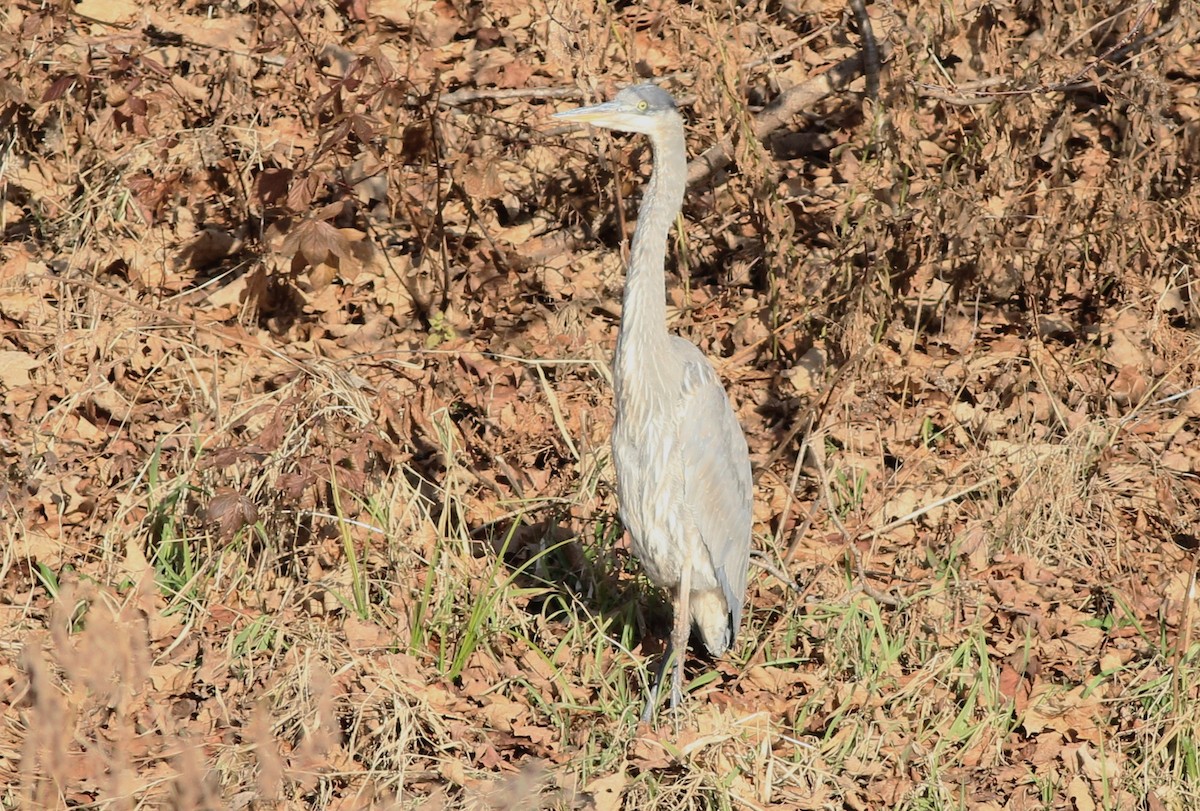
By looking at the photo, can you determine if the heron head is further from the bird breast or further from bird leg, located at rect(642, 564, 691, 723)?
bird leg, located at rect(642, 564, 691, 723)

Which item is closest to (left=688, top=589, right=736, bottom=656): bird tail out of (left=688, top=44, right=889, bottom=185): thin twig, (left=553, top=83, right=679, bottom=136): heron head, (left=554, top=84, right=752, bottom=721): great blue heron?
(left=554, top=84, right=752, bottom=721): great blue heron

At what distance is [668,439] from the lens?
443cm

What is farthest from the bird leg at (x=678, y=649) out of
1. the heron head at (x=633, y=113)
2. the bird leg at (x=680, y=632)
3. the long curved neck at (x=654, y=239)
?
the heron head at (x=633, y=113)

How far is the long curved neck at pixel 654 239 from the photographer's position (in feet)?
13.9

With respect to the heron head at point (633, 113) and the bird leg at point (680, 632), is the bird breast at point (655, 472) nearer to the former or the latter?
the bird leg at point (680, 632)

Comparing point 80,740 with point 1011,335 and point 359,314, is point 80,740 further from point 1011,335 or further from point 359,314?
point 1011,335

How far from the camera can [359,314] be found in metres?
6.22

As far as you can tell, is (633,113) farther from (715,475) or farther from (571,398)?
(571,398)

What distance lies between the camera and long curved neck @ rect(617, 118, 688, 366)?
4.22 meters

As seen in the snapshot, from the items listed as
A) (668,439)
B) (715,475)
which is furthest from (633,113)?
(715,475)

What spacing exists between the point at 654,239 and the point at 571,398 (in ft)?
5.41

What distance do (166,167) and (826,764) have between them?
12.3 feet

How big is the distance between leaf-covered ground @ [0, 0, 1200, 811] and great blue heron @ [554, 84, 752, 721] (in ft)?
1.04

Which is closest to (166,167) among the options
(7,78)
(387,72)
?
(7,78)
